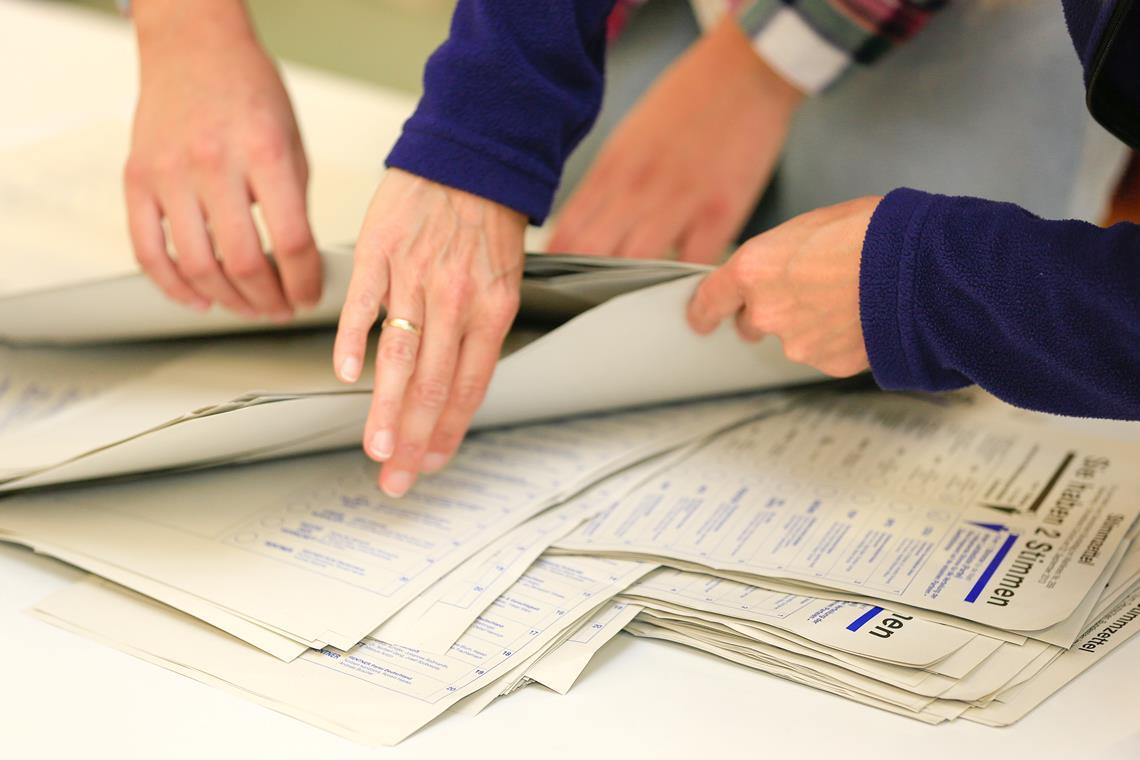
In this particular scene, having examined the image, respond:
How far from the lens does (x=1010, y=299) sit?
533 mm

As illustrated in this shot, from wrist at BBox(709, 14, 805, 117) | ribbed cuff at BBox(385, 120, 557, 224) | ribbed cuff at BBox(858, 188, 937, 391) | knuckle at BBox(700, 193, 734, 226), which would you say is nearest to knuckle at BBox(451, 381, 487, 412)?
ribbed cuff at BBox(385, 120, 557, 224)

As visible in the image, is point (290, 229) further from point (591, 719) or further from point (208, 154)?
point (591, 719)

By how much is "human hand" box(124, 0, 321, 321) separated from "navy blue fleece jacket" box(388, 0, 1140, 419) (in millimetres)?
107

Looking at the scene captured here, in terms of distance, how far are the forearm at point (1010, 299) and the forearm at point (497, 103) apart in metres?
0.21

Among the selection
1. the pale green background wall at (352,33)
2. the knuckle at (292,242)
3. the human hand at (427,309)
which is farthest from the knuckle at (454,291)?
the pale green background wall at (352,33)

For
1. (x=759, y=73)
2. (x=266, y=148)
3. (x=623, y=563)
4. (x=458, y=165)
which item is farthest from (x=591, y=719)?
(x=759, y=73)

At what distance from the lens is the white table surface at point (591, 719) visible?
472mm

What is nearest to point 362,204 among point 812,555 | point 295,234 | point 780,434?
point 295,234

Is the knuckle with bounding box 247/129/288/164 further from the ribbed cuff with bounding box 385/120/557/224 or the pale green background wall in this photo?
the pale green background wall

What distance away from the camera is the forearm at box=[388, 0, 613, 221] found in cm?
64

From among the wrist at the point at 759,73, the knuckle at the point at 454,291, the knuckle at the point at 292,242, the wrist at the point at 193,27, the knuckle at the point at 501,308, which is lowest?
the knuckle at the point at 501,308

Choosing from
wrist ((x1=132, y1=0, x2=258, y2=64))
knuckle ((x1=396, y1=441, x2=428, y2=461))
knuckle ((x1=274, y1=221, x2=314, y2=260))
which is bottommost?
knuckle ((x1=396, y1=441, x2=428, y2=461))

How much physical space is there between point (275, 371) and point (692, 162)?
442 millimetres

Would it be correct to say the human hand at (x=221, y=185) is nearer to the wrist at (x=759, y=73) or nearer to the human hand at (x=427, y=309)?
the human hand at (x=427, y=309)
